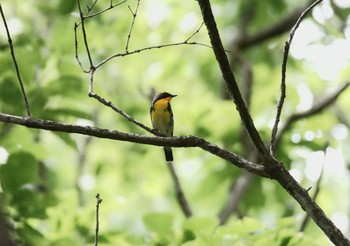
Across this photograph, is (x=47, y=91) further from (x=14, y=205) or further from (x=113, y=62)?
(x=113, y=62)

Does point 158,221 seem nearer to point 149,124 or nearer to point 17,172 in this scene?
point 17,172

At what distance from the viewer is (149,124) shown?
23.7ft

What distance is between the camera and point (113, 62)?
10.4m

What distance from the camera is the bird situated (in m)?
6.63

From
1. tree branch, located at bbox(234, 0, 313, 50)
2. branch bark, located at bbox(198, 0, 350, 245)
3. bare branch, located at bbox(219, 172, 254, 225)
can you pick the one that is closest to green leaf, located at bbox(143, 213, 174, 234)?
branch bark, located at bbox(198, 0, 350, 245)

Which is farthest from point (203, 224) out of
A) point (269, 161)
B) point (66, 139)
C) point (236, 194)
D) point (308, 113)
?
point (308, 113)

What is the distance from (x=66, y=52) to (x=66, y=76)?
279 millimetres

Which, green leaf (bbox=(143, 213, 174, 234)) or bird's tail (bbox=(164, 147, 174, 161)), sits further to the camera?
bird's tail (bbox=(164, 147, 174, 161))

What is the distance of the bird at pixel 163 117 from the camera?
6.63 meters

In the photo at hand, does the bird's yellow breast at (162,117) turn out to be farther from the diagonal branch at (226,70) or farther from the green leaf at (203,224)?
the diagonal branch at (226,70)

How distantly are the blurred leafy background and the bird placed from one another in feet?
0.73

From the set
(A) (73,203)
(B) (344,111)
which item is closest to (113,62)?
(B) (344,111)

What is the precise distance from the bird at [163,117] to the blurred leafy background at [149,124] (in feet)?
0.73

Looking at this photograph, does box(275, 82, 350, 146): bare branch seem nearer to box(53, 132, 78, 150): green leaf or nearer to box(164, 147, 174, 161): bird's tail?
box(164, 147, 174, 161): bird's tail
